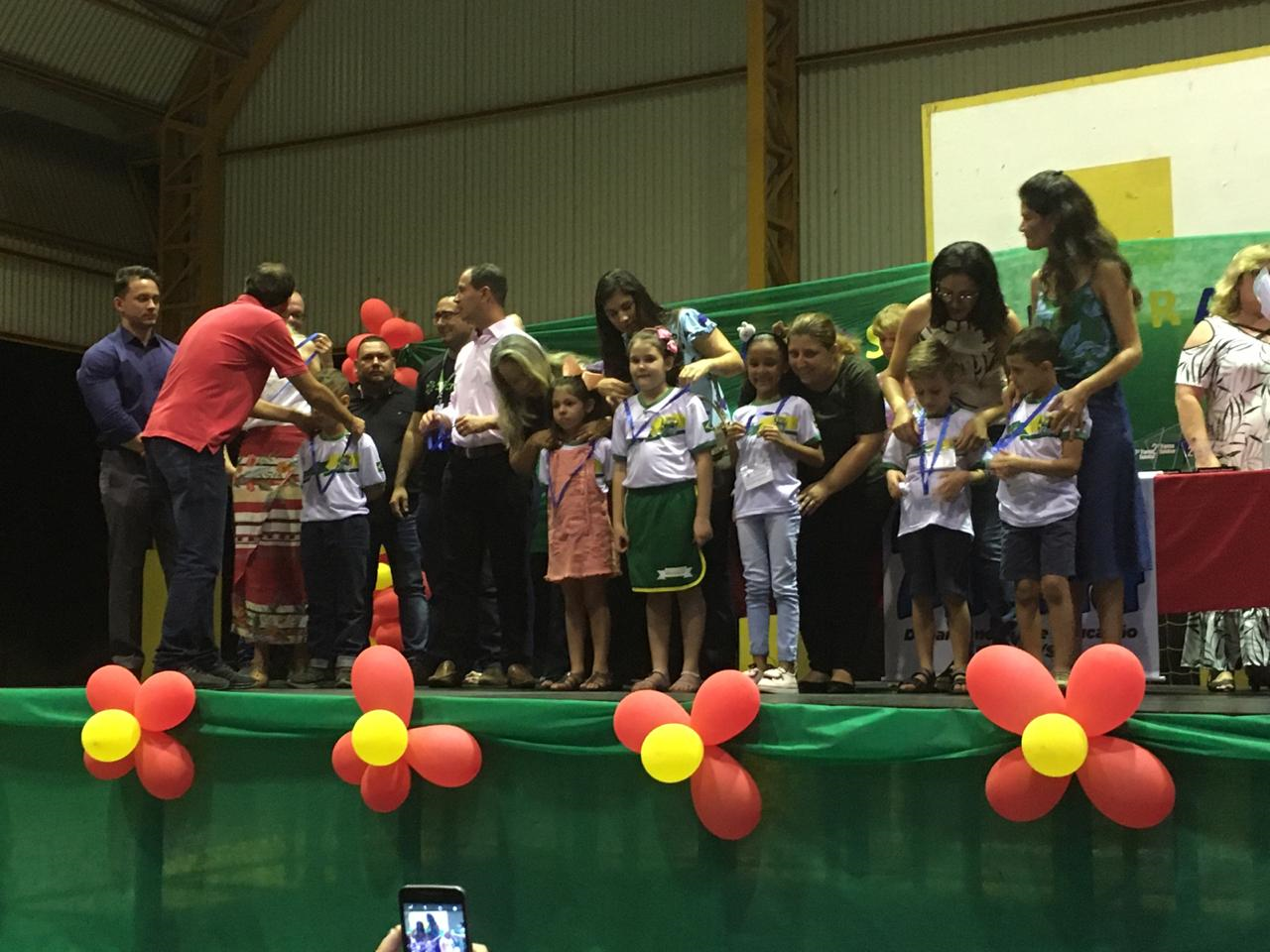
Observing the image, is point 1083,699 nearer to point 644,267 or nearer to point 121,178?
point 644,267

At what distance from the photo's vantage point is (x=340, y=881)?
4.06 metres

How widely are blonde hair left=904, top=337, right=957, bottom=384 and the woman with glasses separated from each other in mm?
14

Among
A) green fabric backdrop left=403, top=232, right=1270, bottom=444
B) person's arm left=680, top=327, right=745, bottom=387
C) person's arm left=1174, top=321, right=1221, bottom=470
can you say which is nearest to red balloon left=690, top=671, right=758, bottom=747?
person's arm left=680, top=327, right=745, bottom=387

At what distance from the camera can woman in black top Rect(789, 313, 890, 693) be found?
426cm

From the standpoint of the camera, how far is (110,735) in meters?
4.21

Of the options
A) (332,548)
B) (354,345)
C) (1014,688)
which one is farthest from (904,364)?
(354,345)

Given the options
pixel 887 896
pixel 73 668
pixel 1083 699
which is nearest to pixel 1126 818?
pixel 1083 699

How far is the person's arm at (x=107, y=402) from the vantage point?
15.9ft

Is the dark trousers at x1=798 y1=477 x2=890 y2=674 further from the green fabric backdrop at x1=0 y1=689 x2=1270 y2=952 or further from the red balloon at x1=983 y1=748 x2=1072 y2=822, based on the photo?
the red balloon at x1=983 y1=748 x2=1072 y2=822

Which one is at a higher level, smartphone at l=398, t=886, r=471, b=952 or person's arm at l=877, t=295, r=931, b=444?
person's arm at l=877, t=295, r=931, b=444

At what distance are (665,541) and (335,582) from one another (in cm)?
136

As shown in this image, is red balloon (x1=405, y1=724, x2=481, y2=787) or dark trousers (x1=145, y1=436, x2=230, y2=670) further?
dark trousers (x1=145, y1=436, x2=230, y2=670)

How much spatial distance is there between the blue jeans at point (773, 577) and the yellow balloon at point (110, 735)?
6.09 feet

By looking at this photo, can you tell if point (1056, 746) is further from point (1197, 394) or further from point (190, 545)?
point (190, 545)
